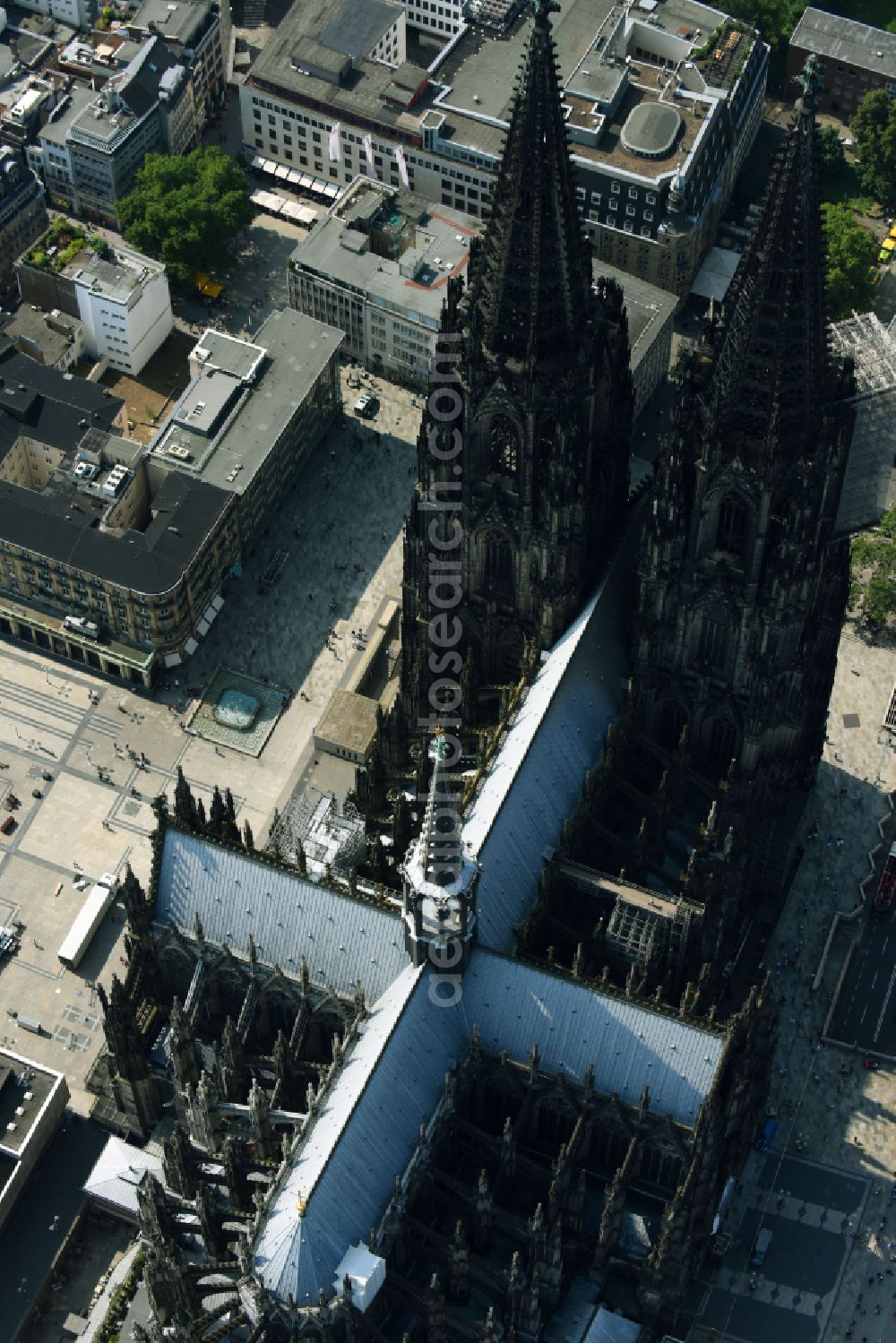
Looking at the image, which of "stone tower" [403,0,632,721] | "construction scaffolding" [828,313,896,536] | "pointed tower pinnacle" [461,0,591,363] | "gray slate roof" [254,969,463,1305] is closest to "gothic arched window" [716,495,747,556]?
"construction scaffolding" [828,313,896,536]

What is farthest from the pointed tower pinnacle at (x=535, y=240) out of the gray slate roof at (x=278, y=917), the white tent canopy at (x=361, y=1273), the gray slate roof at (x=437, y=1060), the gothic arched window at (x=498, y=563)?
the white tent canopy at (x=361, y=1273)

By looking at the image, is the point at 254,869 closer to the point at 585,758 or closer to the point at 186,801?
the point at 186,801

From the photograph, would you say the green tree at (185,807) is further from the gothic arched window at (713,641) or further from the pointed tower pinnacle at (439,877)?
the gothic arched window at (713,641)

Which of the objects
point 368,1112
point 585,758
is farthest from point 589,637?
point 368,1112

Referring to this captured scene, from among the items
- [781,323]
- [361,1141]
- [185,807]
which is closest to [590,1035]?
[361,1141]

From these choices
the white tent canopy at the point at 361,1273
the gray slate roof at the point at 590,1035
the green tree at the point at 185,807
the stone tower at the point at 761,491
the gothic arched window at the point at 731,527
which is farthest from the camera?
the green tree at the point at 185,807

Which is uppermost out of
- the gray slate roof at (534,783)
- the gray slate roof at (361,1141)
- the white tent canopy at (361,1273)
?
the gray slate roof at (534,783)
